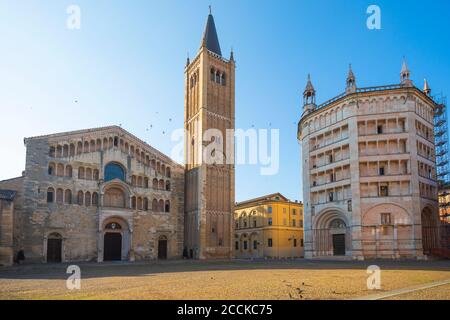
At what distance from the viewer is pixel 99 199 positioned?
43.2 metres

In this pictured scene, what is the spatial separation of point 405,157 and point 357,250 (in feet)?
39.4

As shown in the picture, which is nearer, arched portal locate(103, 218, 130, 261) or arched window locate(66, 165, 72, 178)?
arched window locate(66, 165, 72, 178)

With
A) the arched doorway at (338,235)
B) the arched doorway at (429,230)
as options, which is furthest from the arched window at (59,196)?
the arched doorway at (429,230)

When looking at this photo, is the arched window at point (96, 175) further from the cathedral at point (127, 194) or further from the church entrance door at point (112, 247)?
the church entrance door at point (112, 247)

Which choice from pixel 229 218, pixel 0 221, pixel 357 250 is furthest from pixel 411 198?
pixel 0 221

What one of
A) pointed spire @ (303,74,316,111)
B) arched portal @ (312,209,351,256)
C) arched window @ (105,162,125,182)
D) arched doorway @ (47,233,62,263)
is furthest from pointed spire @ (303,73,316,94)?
arched doorway @ (47,233,62,263)

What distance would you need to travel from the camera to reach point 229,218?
50.4 m

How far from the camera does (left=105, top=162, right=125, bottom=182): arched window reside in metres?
45.1

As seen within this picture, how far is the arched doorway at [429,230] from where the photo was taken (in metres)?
44.2

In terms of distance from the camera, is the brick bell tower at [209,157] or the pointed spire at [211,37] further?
the pointed spire at [211,37]

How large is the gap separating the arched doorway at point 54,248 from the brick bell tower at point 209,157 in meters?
15.8

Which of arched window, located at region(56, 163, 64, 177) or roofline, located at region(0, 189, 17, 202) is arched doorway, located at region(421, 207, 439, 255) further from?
roofline, located at region(0, 189, 17, 202)

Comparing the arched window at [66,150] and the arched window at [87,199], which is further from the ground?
the arched window at [66,150]

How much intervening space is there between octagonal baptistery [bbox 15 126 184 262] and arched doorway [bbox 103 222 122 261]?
113mm
